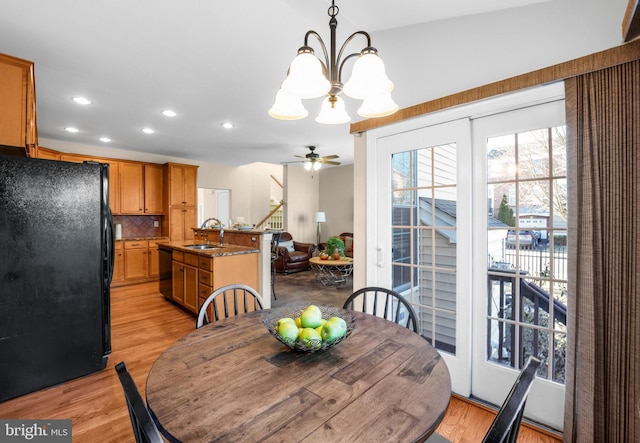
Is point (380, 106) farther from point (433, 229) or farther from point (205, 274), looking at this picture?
point (205, 274)

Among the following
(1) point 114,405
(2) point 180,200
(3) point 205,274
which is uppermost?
(2) point 180,200

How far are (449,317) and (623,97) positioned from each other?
1645 mm

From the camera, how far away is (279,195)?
959 cm

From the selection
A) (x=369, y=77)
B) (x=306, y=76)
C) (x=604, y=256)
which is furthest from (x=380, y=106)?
(x=604, y=256)

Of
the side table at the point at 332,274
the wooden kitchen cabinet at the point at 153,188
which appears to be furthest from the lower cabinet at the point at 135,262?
the side table at the point at 332,274

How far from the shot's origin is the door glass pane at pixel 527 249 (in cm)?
178

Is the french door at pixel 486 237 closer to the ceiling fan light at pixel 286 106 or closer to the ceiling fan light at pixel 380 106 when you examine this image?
the ceiling fan light at pixel 380 106

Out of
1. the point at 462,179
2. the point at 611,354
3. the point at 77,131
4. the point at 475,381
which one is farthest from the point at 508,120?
the point at 77,131

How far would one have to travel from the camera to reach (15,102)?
83.4 inches

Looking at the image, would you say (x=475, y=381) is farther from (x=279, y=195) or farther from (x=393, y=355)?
(x=279, y=195)

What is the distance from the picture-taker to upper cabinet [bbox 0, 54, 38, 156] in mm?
2082

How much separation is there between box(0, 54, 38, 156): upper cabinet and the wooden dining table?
2.17 metres

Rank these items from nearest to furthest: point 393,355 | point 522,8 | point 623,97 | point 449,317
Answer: point 393,355
point 623,97
point 522,8
point 449,317

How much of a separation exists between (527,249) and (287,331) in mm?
1703
